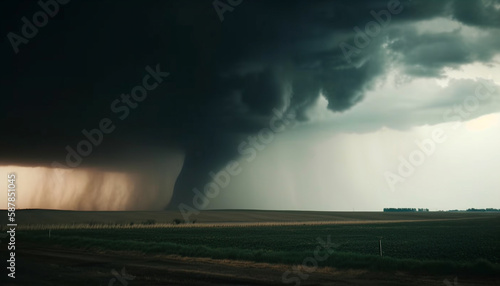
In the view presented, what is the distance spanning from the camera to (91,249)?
4050 cm

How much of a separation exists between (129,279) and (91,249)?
20.7 m

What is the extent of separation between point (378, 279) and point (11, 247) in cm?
3414

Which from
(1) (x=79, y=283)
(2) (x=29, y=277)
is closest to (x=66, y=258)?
(2) (x=29, y=277)

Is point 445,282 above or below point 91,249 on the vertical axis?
below

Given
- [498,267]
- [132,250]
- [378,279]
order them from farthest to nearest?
[132,250] → [498,267] → [378,279]

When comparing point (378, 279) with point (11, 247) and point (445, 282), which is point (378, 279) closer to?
point (445, 282)

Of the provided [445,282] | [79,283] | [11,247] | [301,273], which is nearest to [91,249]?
[11,247]

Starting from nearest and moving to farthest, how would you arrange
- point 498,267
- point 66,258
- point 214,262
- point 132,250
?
point 498,267, point 214,262, point 66,258, point 132,250

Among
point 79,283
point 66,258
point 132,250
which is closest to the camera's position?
point 79,283

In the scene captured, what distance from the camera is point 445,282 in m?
20.9

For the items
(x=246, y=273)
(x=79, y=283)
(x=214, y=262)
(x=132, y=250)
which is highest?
(x=132, y=250)

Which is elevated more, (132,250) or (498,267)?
(132,250)

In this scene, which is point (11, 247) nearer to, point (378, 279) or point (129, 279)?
point (129, 279)

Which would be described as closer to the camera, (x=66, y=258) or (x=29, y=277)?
(x=29, y=277)
